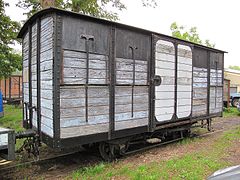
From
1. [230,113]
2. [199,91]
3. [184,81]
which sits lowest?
[230,113]

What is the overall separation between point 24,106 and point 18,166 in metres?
1.69

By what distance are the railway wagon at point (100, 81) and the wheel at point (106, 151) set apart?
0.03 metres

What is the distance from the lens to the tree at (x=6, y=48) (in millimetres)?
14859

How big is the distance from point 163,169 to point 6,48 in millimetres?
13562

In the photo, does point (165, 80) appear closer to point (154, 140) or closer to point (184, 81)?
point (184, 81)

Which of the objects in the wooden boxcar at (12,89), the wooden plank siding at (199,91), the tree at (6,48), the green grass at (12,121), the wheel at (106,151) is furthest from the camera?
the wooden boxcar at (12,89)

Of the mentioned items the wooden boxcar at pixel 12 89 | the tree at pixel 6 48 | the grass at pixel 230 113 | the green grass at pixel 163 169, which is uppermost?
the tree at pixel 6 48

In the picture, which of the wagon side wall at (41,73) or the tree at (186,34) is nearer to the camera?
the wagon side wall at (41,73)

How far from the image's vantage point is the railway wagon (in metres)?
4.77

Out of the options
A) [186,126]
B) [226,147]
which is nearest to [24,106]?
[186,126]

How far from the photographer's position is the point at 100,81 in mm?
5359

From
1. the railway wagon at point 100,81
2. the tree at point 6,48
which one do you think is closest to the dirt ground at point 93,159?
the railway wagon at point 100,81

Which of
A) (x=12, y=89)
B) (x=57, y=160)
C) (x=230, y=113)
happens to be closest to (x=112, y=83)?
(x=57, y=160)

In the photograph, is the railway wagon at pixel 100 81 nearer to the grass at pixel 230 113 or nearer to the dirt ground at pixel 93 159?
the dirt ground at pixel 93 159
